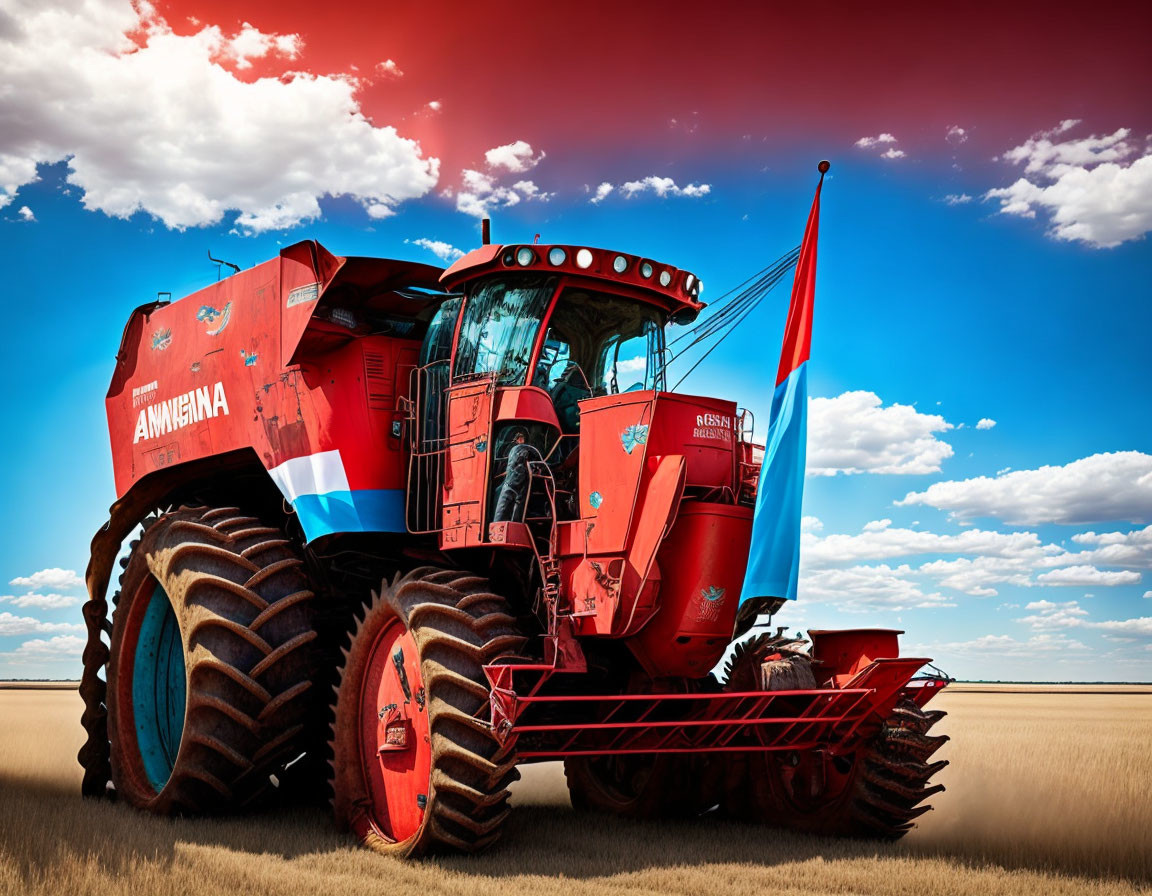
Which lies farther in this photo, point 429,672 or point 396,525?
point 396,525

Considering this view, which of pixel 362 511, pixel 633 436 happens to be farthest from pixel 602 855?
pixel 362 511

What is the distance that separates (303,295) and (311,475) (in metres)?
1.63

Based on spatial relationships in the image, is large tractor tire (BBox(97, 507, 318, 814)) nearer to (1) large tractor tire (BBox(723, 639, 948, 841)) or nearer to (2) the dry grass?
(2) the dry grass

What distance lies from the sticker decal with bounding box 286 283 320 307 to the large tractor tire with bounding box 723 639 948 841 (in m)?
4.81

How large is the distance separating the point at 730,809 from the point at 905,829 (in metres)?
1.62

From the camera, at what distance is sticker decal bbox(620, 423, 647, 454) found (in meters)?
7.70

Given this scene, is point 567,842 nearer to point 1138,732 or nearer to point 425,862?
point 425,862

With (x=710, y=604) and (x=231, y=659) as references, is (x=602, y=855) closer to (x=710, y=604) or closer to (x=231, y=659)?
(x=710, y=604)

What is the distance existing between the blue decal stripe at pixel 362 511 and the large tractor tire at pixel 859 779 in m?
3.11

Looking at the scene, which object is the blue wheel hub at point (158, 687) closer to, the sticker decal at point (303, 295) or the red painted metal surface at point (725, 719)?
the sticker decal at point (303, 295)

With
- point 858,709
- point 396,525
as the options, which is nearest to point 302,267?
point 396,525

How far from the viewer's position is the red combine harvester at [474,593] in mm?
7645

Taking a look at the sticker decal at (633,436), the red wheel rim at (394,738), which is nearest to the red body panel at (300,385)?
the red wheel rim at (394,738)

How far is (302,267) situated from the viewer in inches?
396
